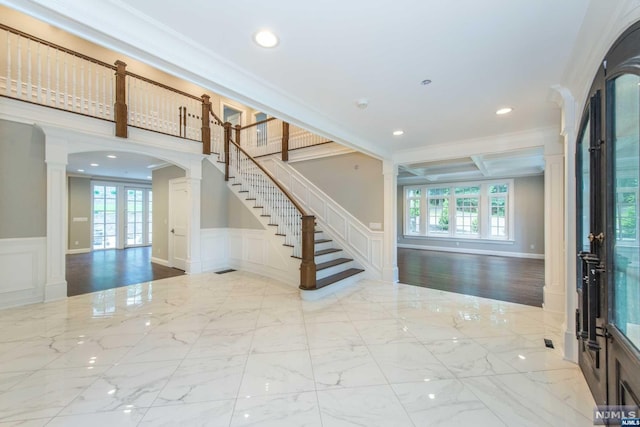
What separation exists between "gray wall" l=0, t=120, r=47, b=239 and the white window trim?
382 inches

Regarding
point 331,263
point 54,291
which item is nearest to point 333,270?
point 331,263

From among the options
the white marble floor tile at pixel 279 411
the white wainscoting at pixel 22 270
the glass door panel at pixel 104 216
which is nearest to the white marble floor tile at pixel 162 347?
the white marble floor tile at pixel 279 411

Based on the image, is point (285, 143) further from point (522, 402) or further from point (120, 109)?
point (522, 402)

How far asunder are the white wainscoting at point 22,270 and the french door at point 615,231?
607 cm

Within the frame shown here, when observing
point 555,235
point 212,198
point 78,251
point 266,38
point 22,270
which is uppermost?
point 266,38

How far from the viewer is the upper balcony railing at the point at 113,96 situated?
3.77 m

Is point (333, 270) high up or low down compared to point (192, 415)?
up

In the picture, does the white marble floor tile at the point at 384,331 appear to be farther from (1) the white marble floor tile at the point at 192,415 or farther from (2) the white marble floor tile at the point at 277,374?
(1) the white marble floor tile at the point at 192,415

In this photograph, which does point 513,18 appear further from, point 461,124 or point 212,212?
point 212,212

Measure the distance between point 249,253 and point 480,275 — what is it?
506 centimetres

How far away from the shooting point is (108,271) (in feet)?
18.4

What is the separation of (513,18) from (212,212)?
5.81 m

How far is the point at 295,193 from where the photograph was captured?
20.5ft

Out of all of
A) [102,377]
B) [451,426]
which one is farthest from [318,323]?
[102,377]
